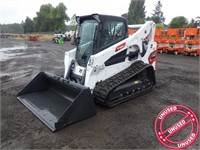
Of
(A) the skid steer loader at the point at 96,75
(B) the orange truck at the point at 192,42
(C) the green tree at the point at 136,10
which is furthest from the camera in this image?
(C) the green tree at the point at 136,10

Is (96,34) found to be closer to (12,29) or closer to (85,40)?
(85,40)

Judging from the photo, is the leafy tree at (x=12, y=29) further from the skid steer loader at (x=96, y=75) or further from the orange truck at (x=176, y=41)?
the skid steer loader at (x=96, y=75)

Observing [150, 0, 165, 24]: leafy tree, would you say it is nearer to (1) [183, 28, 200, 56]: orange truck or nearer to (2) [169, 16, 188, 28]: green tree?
(2) [169, 16, 188, 28]: green tree

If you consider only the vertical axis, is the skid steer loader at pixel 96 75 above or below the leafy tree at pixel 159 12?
below

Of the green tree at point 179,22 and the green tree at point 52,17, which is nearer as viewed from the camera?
the green tree at point 179,22

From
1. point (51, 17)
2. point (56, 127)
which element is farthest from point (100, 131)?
point (51, 17)

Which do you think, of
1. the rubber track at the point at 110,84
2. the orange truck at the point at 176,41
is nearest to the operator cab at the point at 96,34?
the rubber track at the point at 110,84

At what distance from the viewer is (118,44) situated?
4.59 m

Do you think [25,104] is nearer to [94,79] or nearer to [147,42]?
[94,79]

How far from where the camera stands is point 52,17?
60094 millimetres

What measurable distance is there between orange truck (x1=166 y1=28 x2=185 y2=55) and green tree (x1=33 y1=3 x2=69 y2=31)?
51.4 metres

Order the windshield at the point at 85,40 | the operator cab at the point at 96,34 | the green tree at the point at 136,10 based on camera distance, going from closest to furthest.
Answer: the operator cab at the point at 96,34, the windshield at the point at 85,40, the green tree at the point at 136,10

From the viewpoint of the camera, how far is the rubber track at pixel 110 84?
158 inches

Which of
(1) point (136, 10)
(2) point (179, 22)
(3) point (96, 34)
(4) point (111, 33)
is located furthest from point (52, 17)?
(3) point (96, 34)
